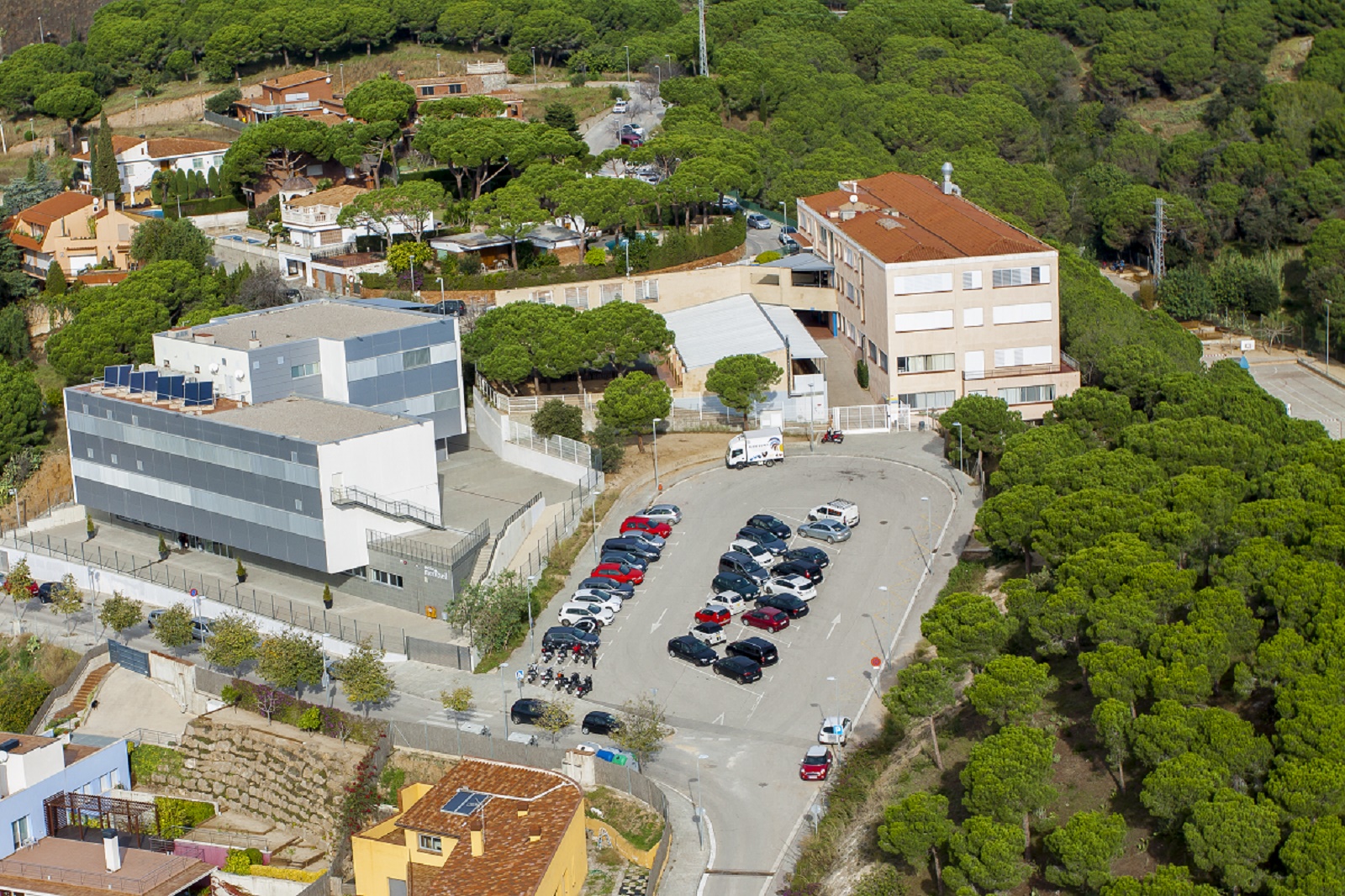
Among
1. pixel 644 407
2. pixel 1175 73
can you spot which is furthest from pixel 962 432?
pixel 1175 73

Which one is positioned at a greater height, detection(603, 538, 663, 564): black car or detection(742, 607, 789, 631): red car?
detection(603, 538, 663, 564): black car

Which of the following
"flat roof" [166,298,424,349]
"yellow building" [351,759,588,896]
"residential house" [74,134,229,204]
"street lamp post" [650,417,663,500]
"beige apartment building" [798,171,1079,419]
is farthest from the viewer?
"residential house" [74,134,229,204]

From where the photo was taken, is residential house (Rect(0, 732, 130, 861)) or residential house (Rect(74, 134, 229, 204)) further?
residential house (Rect(74, 134, 229, 204))

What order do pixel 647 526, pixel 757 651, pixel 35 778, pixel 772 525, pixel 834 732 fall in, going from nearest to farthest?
pixel 834 732, pixel 35 778, pixel 757 651, pixel 772 525, pixel 647 526

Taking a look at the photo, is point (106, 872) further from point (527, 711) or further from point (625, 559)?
point (625, 559)

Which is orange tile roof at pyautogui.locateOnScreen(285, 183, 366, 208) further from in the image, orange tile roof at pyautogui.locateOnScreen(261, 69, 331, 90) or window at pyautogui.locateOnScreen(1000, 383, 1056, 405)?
window at pyautogui.locateOnScreen(1000, 383, 1056, 405)

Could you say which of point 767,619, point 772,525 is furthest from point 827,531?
point 767,619

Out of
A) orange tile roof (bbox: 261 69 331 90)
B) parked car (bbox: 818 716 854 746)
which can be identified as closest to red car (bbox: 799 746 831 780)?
parked car (bbox: 818 716 854 746)

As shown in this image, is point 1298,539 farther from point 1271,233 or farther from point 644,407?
point 1271,233
